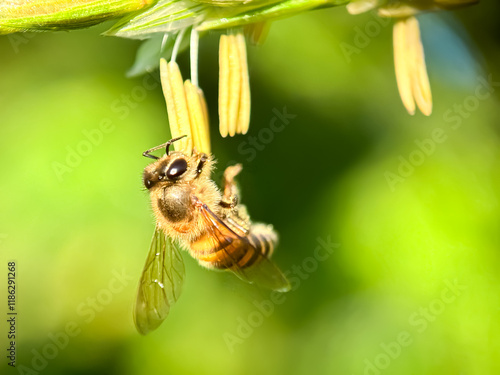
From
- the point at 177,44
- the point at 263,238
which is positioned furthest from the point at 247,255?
the point at 177,44

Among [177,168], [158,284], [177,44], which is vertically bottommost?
[158,284]

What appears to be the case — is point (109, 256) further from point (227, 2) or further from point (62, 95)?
point (227, 2)

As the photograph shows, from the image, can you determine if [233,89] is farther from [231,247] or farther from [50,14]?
[50,14]

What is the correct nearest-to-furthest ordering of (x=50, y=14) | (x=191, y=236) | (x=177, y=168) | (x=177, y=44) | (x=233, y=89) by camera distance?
(x=50, y=14), (x=177, y=44), (x=233, y=89), (x=177, y=168), (x=191, y=236)

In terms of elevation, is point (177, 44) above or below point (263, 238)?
above

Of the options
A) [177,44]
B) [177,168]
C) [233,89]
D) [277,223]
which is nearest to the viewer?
[177,44]

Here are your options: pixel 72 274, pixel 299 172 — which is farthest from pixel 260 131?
pixel 72 274

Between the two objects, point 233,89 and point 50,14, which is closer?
point 50,14
